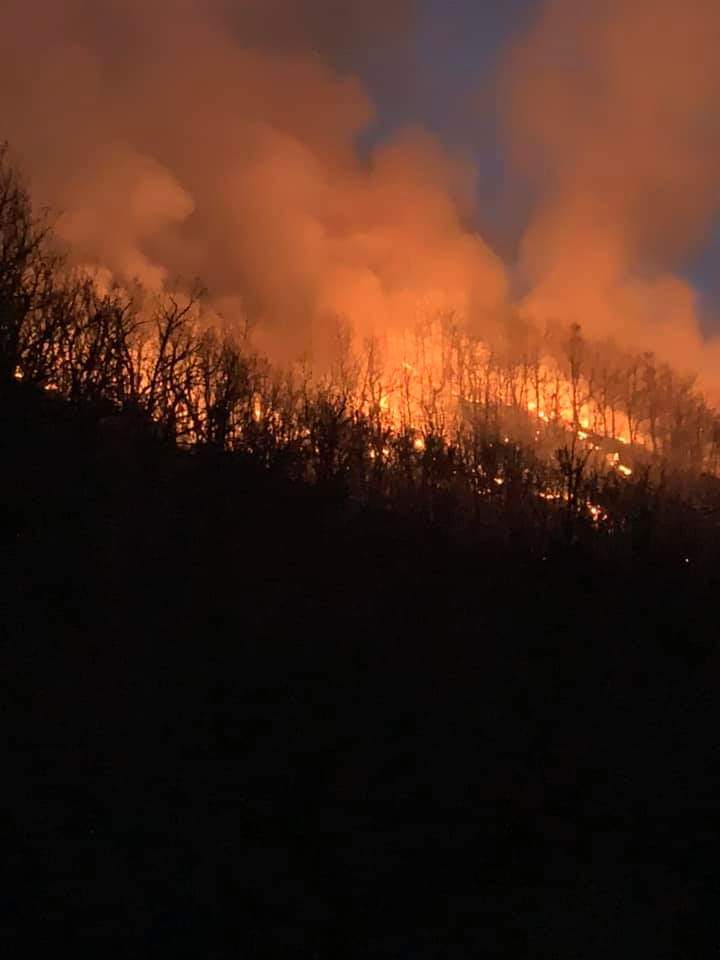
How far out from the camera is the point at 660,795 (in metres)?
6.51

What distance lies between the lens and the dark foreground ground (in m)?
4.60

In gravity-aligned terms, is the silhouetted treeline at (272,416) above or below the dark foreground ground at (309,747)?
above

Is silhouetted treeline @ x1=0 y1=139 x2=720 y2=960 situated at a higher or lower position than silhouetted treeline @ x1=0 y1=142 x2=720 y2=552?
lower

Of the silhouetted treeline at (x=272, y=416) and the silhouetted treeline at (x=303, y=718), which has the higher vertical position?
the silhouetted treeline at (x=272, y=416)

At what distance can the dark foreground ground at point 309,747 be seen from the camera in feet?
15.1

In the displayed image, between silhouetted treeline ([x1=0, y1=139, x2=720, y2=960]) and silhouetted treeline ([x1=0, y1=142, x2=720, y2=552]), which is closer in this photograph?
silhouetted treeline ([x1=0, y1=139, x2=720, y2=960])

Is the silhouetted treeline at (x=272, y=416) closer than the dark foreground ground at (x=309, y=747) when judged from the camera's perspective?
No

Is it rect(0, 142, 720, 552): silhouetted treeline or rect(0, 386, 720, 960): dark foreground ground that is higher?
rect(0, 142, 720, 552): silhouetted treeline

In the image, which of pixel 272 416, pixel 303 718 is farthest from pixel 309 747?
pixel 272 416

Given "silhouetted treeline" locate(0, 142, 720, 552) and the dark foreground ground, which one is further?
"silhouetted treeline" locate(0, 142, 720, 552)

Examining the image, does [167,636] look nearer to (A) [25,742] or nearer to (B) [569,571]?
(A) [25,742]

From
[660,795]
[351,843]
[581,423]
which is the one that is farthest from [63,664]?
[581,423]

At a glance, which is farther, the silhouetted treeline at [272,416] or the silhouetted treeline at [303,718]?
the silhouetted treeline at [272,416]

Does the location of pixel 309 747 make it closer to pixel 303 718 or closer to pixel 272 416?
pixel 303 718
